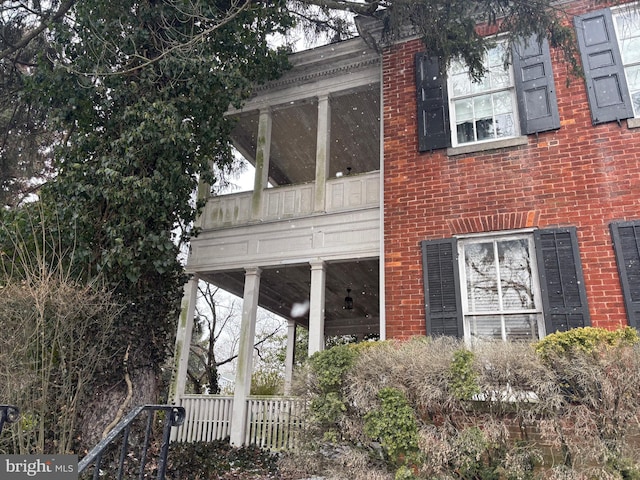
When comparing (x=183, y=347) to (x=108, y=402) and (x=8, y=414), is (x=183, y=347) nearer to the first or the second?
(x=108, y=402)

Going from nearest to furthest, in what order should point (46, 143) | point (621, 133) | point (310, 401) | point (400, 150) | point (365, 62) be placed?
point (310, 401)
point (621, 133)
point (400, 150)
point (365, 62)
point (46, 143)

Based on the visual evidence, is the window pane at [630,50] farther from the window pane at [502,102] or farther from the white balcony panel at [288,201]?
the white balcony panel at [288,201]

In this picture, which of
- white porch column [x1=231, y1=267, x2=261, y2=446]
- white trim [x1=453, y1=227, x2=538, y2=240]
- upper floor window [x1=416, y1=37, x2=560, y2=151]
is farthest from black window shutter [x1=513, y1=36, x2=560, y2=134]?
white porch column [x1=231, y1=267, x2=261, y2=446]

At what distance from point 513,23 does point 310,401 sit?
5.44m

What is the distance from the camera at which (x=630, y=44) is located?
623cm

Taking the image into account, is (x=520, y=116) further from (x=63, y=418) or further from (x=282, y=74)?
(x=63, y=418)

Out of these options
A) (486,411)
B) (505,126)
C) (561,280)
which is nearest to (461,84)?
(505,126)

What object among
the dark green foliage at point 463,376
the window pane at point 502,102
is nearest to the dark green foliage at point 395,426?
the dark green foliage at point 463,376

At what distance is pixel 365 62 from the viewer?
8.16 meters

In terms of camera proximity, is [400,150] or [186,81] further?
[400,150]

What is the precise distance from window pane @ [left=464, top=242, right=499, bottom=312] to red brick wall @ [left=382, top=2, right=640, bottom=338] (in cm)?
30

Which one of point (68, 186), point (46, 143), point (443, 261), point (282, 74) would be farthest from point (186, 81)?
point (46, 143)

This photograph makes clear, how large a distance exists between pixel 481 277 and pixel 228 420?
4.62m

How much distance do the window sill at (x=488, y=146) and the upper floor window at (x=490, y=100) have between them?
0.34 ft
